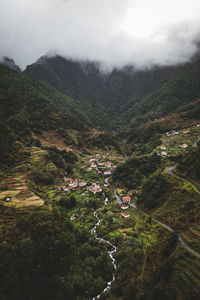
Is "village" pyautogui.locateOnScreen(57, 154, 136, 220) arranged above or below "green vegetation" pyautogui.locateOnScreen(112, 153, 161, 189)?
below

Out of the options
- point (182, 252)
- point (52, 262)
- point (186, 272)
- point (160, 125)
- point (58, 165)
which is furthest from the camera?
point (160, 125)

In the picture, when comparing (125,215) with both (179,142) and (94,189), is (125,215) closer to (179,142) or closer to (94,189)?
(94,189)

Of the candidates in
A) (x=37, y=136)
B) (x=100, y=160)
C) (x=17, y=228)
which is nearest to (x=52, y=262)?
(x=17, y=228)

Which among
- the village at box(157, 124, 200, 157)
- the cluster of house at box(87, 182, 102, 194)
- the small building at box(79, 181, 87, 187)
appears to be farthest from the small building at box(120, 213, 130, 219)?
the village at box(157, 124, 200, 157)

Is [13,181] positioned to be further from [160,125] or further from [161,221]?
[160,125]

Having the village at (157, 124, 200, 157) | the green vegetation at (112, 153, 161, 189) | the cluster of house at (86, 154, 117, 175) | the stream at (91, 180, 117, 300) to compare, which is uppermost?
the village at (157, 124, 200, 157)

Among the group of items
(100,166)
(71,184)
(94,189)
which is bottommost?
(71,184)

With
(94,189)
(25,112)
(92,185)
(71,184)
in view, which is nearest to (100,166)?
(92,185)

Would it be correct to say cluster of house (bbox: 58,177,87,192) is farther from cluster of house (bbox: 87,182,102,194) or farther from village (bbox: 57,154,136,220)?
cluster of house (bbox: 87,182,102,194)
